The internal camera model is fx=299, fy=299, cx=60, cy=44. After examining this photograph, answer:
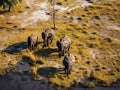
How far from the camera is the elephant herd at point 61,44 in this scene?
38.1m

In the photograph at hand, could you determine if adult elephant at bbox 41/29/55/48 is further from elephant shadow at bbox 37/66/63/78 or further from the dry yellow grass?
elephant shadow at bbox 37/66/63/78

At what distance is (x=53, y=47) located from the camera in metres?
44.3

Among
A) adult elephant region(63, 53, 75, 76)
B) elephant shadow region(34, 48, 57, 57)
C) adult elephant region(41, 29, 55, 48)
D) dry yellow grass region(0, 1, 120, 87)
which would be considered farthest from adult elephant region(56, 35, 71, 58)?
adult elephant region(63, 53, 75, 76)

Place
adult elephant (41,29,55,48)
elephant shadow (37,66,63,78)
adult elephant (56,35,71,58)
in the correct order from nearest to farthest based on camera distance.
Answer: elephant shadow (37,66,63,78), adult elephant (56,35,71,58), adult elephant (41,29,55,48)

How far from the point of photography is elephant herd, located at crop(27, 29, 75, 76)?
125 ft

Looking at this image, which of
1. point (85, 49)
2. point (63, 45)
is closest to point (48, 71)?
point (63, 45)

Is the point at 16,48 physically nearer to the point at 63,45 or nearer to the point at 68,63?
the point at 63,45

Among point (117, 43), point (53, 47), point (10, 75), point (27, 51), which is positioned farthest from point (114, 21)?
point (10, 75)

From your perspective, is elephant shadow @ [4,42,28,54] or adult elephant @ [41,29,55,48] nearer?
elephant shadow @ [4,42,28,54]

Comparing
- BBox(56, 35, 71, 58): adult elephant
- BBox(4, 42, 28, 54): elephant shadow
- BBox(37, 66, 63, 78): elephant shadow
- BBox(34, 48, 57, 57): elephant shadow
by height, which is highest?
BBox(56, 35, 71, 58): adult elephant

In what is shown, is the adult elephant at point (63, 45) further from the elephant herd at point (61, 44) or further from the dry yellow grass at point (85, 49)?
the dry yellow grass at point (85, 49)

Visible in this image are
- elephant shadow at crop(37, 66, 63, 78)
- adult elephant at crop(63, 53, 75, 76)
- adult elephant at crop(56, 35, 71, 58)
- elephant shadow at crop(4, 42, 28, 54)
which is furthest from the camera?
elephant shadow at crop(4, 42, 28, 54)

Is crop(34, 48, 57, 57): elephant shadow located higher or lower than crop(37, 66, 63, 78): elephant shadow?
higher

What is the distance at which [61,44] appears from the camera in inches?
1640
